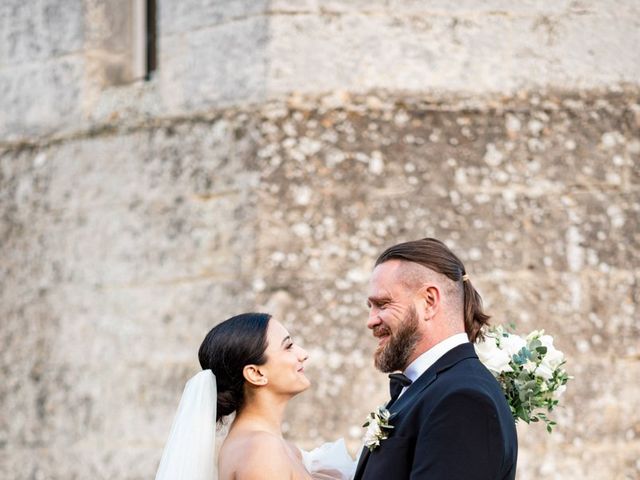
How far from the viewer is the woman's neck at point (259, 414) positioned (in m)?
4.24

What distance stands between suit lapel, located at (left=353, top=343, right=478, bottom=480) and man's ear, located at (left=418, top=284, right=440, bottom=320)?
0.13m

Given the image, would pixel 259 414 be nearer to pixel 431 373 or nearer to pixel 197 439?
pixel 197 439

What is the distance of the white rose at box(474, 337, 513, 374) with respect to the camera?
4.11 metres

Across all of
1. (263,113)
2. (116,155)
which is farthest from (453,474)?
(116,155)

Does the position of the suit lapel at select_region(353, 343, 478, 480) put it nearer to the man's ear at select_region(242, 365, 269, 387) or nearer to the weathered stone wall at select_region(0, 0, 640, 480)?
the man's ear at select_region(242, 365, 269, 387)

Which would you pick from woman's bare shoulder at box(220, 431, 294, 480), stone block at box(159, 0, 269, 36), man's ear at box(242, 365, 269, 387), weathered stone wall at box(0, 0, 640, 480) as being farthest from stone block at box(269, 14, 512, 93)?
woman's bare shoulder at box(220, 431, 294, 480)

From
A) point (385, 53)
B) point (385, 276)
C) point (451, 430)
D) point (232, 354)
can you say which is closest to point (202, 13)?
point (385, 53)

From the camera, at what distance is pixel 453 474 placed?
335cm

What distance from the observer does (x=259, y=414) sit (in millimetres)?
4250

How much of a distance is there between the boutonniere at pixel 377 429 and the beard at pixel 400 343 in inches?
7.1

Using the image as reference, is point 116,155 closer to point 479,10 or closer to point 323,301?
point 323,301

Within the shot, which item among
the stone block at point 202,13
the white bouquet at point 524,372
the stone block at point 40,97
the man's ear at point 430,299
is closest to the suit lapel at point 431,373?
the man's ear at point 430,299

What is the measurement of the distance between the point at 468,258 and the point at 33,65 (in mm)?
2638

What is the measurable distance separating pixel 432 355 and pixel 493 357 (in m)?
0.40
